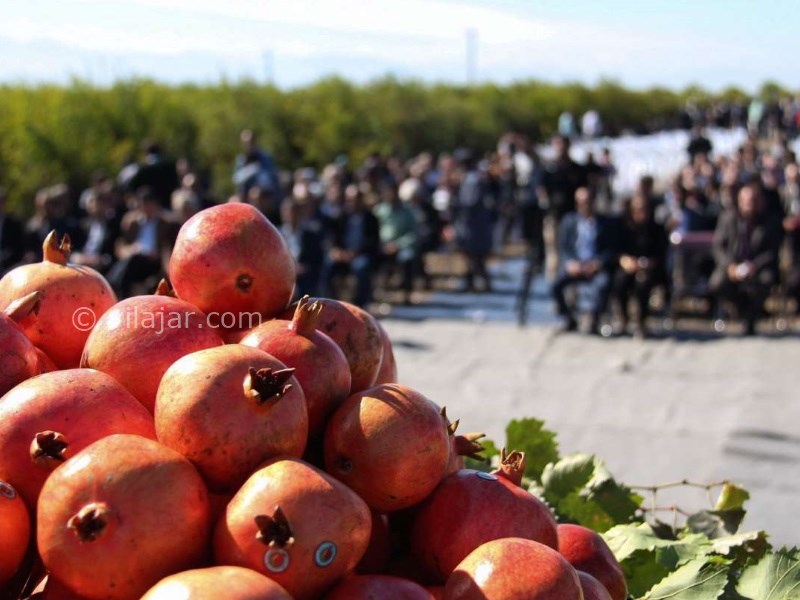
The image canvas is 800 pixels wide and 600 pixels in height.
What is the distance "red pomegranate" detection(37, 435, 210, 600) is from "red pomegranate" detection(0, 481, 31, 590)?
88 mm

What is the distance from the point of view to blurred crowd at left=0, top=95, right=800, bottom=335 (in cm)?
1129

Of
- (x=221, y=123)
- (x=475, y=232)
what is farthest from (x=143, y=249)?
(x=221, y=123)

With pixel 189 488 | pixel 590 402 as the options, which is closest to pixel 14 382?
pixel 189 488

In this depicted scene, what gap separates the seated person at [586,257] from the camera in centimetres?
1130

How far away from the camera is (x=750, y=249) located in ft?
37.9

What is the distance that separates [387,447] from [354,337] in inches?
16.8

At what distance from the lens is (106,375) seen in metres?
1.91

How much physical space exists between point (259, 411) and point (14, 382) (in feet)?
1.85

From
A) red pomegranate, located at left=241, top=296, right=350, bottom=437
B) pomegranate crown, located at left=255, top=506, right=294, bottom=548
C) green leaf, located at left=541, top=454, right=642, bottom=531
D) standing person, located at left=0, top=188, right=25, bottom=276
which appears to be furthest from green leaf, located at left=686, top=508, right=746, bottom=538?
standing person, located at left=0, top=188, right=25, bottom=276

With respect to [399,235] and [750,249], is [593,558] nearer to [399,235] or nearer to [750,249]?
[750,249]

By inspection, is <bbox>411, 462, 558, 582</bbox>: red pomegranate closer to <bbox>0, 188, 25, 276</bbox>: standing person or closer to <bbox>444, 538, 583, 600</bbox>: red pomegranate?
<bbox>444, 538, 583, 600</bbox>: red pomegranate

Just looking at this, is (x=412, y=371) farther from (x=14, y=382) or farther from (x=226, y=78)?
(x=226, y=78)

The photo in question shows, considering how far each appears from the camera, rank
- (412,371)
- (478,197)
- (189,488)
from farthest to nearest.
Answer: (478,197)
(412,371)
(189,488)

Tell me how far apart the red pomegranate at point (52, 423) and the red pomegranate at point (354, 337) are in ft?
1.58
